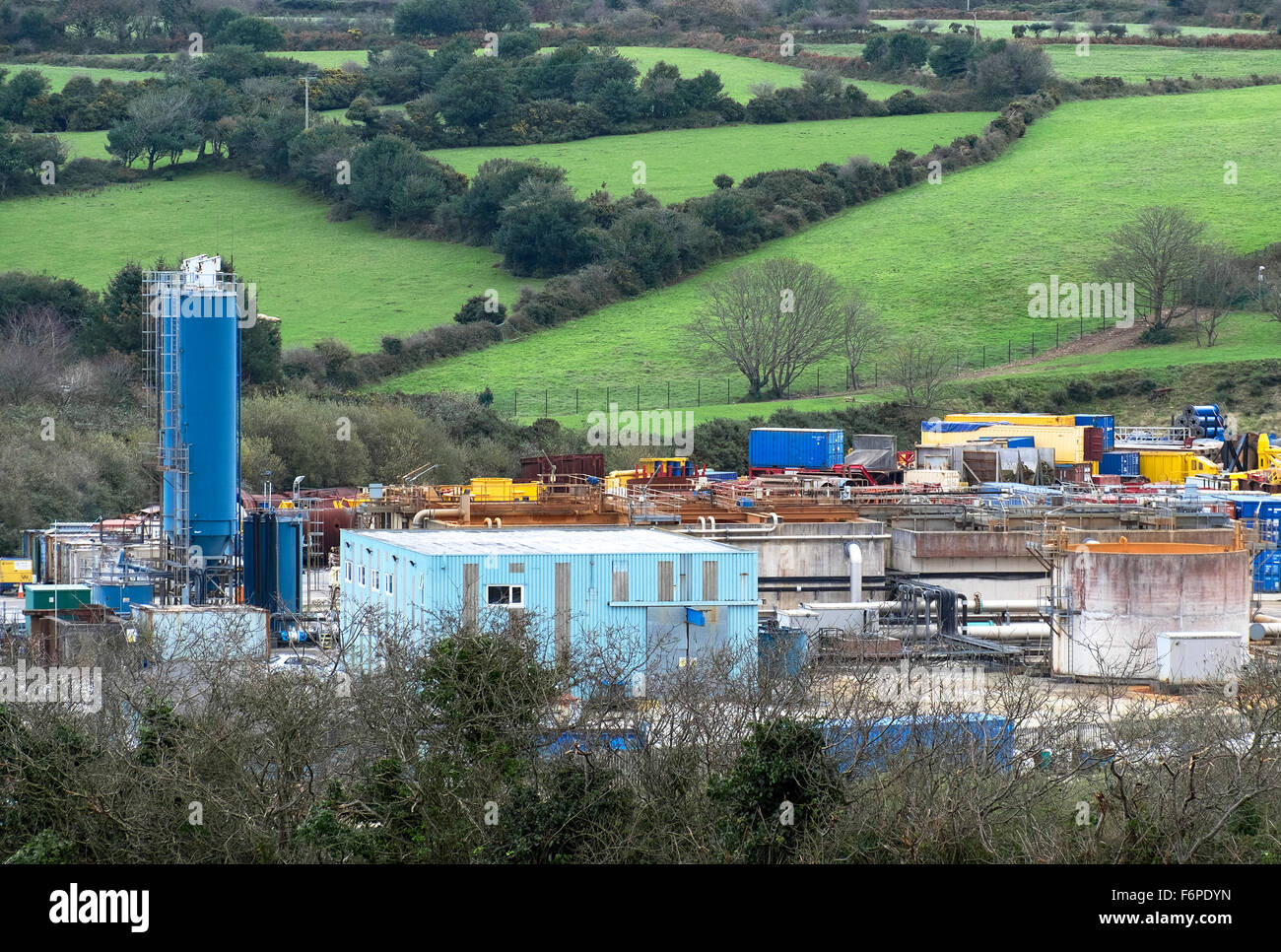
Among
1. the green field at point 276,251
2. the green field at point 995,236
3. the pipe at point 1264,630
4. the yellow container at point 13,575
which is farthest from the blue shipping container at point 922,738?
the green field at point 276,251

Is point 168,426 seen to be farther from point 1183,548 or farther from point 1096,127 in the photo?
point 1096,127

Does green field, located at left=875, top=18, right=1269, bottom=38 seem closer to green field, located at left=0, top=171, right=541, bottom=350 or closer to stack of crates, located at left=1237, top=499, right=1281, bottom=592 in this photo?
green field, located at left=0, top=171, right=541, bottom=350

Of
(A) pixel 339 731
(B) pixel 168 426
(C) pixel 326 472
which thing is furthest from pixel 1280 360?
(A) pixel 339 731

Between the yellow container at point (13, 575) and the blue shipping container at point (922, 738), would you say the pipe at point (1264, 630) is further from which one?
the yellow container at point (13, 575)

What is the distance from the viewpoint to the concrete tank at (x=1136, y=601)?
1522 inches

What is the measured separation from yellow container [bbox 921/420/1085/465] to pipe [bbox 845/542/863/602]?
73.0 ft

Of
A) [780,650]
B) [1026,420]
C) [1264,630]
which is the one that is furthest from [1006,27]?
[780,650]

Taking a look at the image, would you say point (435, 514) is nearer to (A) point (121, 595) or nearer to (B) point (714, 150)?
(A) point (121, 595)

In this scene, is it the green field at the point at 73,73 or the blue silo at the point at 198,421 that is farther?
the green field at the point at 73,73

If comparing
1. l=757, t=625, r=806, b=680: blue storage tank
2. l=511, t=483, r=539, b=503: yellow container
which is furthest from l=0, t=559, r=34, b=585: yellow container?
l=757, t=625, r=806, b=680: blue storage tank

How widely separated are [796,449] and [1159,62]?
83866 millimetres

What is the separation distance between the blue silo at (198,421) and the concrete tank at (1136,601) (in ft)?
62.6

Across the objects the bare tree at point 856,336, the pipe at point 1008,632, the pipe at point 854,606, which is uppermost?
the bare tree at point 856,336

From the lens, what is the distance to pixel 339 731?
26.5 metres
